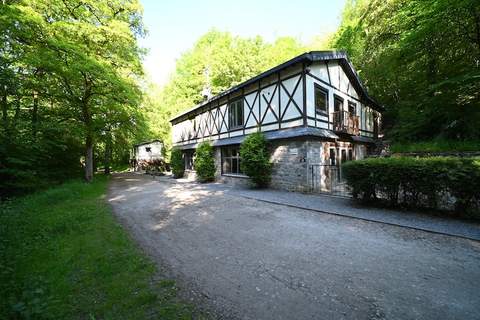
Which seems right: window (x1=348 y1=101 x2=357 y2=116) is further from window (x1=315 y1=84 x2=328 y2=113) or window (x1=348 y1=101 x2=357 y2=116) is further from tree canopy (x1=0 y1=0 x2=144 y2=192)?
tree canopy (x1=0 y1=0 x2=144 y2=192)

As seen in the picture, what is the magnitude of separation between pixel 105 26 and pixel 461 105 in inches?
774

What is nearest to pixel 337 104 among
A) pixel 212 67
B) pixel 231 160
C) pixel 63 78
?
pixel 231 160

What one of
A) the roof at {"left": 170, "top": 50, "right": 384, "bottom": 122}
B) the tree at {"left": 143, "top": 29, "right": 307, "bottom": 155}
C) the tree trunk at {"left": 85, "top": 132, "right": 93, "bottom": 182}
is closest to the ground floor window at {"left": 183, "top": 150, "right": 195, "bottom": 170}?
the roof at {"left": 170, "top": 50, "right": 384, "bottom": 122}

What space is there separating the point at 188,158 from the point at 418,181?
17323 millimetres

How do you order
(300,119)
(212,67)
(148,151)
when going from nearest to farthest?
(300,119), (212,67), (148,151)

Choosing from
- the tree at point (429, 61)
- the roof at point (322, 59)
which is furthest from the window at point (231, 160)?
the tree at point (429, 61)

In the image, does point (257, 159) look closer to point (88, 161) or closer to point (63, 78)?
point (63, 78)

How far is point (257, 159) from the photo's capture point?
1124 cm

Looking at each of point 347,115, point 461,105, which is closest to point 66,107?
point 347,115

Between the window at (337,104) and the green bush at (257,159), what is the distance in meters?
4.88

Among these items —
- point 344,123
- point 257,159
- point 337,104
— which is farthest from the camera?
point 337,104

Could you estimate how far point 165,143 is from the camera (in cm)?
2953

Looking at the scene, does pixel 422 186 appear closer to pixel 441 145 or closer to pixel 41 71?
pixel 441 145

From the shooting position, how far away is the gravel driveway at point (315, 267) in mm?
2664
